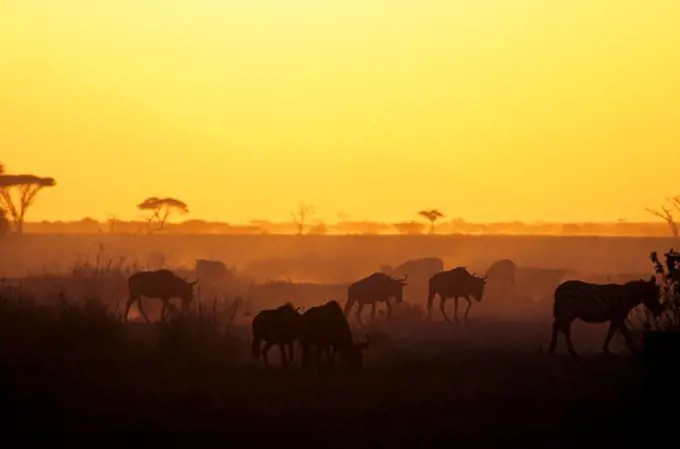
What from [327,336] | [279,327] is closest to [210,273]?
[279,327]

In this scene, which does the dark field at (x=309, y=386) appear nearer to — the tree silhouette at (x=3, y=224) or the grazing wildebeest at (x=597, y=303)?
the grazing wildebeest at (x=597, y=303)

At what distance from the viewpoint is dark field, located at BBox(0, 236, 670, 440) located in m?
17.6

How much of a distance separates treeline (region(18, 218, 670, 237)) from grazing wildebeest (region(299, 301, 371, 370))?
291 ft

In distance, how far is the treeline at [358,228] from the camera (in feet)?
411

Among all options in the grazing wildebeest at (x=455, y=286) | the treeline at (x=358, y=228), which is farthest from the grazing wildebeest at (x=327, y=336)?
the treeline at (x=358, y=228)

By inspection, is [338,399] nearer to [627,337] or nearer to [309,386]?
[309,386]

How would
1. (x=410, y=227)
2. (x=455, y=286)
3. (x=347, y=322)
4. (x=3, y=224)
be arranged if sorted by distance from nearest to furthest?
1. (x=347, y=322)
2. (x=455, y=286)
3. (x=3, y=224)
4. (x=410, y=227)

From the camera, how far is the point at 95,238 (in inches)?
3775

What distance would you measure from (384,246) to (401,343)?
64.7 meters

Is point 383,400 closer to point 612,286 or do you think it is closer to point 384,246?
point 612,286

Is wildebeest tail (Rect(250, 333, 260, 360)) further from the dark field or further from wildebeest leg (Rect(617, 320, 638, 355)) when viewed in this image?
wildebeest leg (Rect(617, 320, 638, 355))

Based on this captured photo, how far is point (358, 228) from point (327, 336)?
131994 millimetres

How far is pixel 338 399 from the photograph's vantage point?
63.8 ft

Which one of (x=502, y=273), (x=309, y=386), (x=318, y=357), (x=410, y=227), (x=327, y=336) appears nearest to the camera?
(x=309, y=386)
